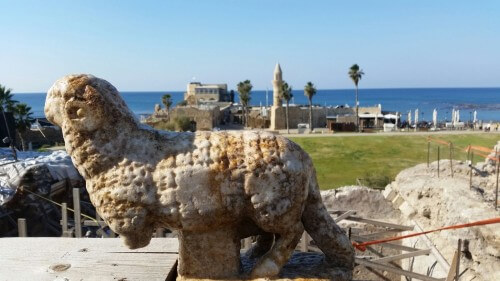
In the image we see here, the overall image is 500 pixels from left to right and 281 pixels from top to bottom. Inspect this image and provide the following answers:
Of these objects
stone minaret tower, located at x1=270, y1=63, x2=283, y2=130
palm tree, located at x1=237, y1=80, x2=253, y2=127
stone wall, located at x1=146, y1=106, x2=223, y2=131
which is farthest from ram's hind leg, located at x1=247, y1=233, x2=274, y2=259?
palm tree, located at x1=237, y1=80, x2=253, y2=127

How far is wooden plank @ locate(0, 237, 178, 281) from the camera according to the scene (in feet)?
14.3

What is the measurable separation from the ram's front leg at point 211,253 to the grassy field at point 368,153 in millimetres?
19672

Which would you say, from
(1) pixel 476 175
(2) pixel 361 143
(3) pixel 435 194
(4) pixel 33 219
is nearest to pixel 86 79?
(3) pixel 435 194

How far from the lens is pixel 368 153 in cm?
3189

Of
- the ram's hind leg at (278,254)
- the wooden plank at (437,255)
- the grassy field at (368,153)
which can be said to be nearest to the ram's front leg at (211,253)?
the ram's hind leg at (278,254)

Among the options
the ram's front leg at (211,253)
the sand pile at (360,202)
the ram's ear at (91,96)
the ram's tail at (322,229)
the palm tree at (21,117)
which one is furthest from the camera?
the palm tree at (21,117)

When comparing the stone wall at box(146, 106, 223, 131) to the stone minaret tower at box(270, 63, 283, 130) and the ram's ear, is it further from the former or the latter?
the ram's ear

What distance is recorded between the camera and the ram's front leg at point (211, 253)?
3.86 meters

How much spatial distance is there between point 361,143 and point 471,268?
87.5 ft

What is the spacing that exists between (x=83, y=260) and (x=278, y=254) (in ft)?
7.39

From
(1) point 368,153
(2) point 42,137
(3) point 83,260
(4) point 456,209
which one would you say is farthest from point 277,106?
(3) point 83,260

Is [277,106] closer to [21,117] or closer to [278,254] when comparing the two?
[21,117]

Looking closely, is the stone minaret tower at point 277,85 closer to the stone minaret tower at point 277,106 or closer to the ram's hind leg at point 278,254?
the stone minaret tower at point 277,106

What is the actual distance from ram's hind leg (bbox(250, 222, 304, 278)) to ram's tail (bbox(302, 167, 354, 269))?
259mm
